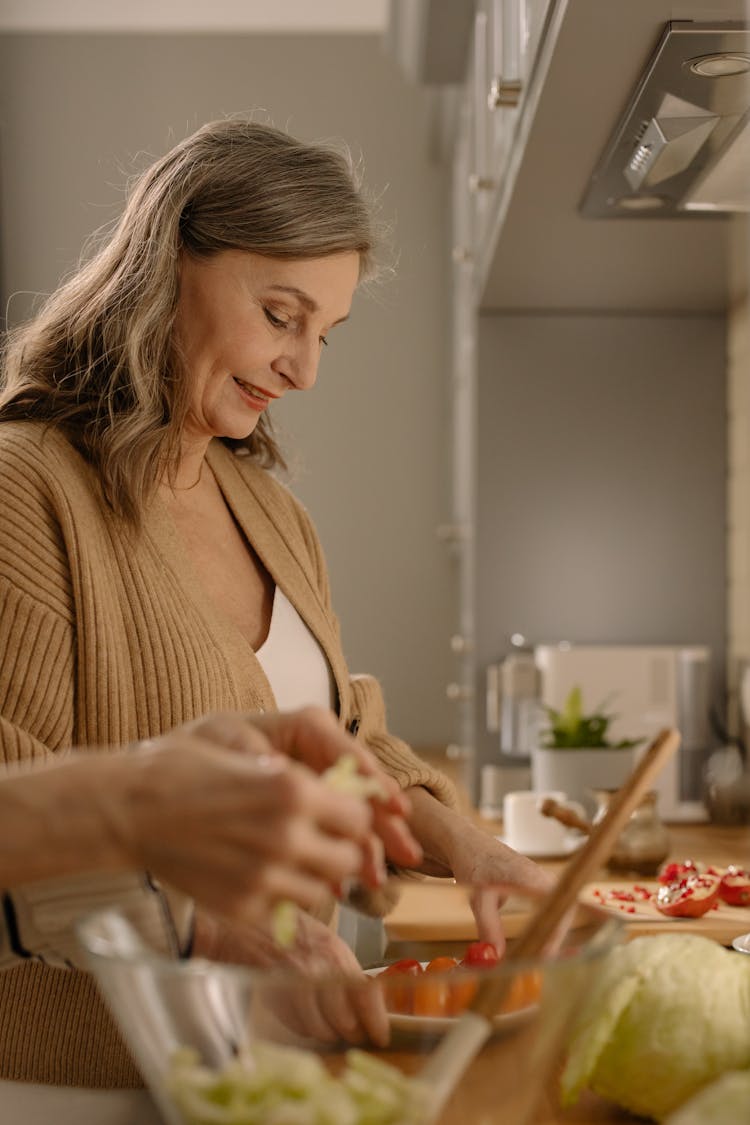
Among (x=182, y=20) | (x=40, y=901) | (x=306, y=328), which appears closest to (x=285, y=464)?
(x=306, y=328)

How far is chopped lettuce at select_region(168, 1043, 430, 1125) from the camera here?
1.52ft

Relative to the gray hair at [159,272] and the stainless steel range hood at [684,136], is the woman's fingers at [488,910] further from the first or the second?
the stainless steel range hood at [684,136]

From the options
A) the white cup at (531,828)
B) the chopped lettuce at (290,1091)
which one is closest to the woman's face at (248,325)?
the chopped lettuce at (290,1091)

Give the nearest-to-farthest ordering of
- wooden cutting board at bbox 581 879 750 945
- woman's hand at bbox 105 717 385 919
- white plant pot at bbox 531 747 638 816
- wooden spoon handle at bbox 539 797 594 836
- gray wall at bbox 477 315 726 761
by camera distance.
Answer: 1. woman's hand at bbox 105 717 385 919
2. wooden cutting board at bbox 581 879 750 945
3. wooden spoon handle at bbox 539 797 594 836
4. white plant pot at bbox 531 747 638 816
5. gray wall at bbox 477 315 726 761

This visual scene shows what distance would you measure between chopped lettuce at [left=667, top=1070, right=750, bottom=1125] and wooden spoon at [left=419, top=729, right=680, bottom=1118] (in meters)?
0.09

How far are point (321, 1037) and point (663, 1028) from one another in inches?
9.1

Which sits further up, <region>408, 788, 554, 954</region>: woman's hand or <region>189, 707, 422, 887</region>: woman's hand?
<region>189, 707, 422, 887</region>: woman's hand

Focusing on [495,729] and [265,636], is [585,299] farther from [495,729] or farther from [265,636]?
[265,636]

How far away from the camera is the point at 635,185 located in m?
1.56

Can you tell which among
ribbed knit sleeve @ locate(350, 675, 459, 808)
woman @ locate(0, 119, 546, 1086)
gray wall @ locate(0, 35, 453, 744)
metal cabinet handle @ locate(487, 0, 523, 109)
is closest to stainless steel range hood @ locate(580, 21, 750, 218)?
metal cabinet handle @ locate(487, 0, 523, 109)

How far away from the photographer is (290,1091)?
48 cm

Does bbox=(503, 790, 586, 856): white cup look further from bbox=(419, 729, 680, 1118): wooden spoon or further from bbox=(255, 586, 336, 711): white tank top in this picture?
bbox=(419, 729, 680, 1118): wooden spoon

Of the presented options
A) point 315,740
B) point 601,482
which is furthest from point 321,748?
point 601,482

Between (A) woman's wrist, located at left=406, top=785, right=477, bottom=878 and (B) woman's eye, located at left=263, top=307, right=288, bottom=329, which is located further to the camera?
(B) woman's eye, located at left=263, top=307, right=288, bottom=329
